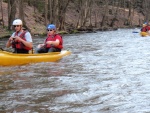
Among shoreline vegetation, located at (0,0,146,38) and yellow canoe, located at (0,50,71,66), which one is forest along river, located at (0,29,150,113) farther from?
shoreline vegetation, located at (0,0,146,38)

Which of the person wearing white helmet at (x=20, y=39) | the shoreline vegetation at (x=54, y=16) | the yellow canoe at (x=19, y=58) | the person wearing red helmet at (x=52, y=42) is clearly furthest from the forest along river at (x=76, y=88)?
the shoreline vegetation at (x=54, y=16)

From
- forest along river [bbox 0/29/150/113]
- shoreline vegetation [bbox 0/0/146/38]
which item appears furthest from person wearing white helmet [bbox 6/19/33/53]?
shoreline vegetation [bbox 0/0/146/38]

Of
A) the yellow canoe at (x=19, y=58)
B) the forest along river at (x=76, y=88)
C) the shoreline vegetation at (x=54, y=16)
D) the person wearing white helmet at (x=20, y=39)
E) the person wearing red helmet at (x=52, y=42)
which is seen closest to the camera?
the forest along river at (x=76, y=88)

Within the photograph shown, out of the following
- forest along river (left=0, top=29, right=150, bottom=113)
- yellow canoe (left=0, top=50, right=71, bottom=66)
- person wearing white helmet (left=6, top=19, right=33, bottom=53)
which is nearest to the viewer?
forest along river (left=0, top=29, right=150, bottom=113)

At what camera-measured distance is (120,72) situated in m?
7.70

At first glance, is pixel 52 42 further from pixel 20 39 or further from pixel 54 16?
pixel 54 16

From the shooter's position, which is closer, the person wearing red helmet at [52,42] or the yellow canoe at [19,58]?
the yellow canoe at [19,58]

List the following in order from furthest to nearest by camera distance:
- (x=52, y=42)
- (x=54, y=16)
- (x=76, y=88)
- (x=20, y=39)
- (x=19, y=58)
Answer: (x=54, y=16) → (x=52, y=42) → (x=20, y=39) → (x=19, y=58) → (x=76, y=88)

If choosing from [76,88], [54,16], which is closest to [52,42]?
[76,88]

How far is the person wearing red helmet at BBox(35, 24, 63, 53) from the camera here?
1002cm

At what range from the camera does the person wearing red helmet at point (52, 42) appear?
1002cm

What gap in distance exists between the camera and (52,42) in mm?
10008

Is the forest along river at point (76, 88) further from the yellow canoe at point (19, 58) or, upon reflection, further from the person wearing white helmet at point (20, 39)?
the person wearing white helmet at point (20, 39)

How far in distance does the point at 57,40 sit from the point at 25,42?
1.20 m
